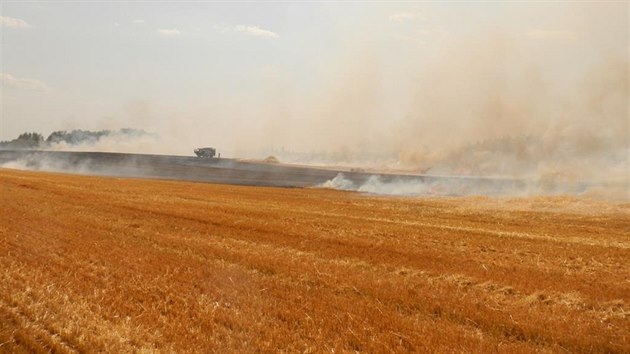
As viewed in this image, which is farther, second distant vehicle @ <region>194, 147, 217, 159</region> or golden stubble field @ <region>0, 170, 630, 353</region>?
second distant vehicle @ <region>194, 147, 217, 159</region>

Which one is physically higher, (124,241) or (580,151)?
(580,151)

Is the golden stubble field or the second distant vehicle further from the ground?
the second distant vehicle

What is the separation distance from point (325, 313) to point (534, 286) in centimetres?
684

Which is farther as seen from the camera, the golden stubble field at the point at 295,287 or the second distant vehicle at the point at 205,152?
the second distant vehicle at the point at 205,152

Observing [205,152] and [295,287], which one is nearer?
[295,287]

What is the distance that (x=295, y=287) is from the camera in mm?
12711

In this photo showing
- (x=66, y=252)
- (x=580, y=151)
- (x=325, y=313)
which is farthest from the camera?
(x=580, y=151)

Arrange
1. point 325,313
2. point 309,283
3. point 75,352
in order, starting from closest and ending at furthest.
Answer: point 75,352
point 325,313
point 309,283

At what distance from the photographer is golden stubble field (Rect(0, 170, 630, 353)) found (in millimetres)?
8930

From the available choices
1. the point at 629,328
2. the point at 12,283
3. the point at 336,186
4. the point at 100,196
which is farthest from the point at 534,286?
the point at 336,186

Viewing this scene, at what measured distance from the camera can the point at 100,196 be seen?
1389 inches

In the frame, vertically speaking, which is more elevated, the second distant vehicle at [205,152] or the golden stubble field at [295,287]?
the second distant vehicle at [205,152]

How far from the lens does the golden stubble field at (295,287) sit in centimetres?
893

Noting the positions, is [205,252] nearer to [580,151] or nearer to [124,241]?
[124,241]
